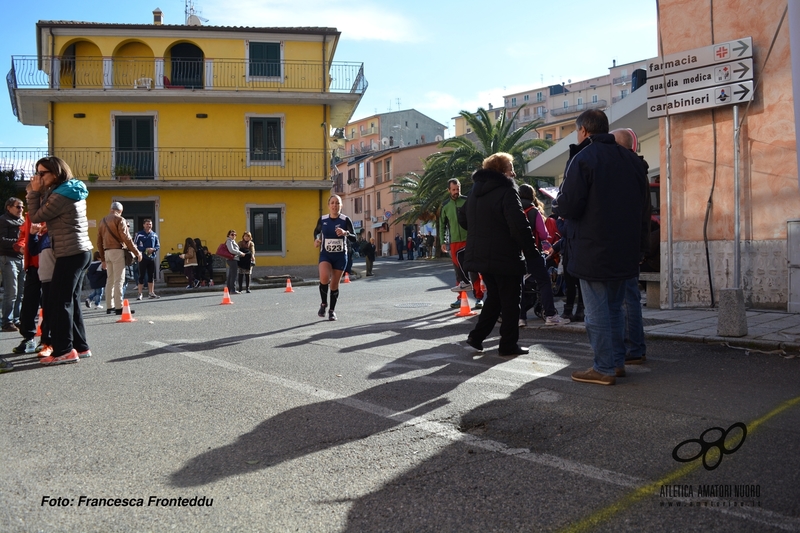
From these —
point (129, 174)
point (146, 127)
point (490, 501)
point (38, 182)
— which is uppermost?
point (146, 127)

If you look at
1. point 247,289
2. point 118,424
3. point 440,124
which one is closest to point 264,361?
point 118,424

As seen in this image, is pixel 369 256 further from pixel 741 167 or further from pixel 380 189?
pixel 380 189

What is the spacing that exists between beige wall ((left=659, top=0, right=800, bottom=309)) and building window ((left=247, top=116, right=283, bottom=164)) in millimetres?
22734

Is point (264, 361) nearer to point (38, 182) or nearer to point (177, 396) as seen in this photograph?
point (177, 396)

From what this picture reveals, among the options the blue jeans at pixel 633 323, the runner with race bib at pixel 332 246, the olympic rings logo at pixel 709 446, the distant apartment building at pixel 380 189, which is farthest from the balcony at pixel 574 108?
the olympic rings logo at pixel 709 446

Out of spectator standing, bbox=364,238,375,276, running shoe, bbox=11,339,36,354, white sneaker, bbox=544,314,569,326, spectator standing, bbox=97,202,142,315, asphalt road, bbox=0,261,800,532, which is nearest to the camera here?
asphalt road, bbox=0,261,800,532

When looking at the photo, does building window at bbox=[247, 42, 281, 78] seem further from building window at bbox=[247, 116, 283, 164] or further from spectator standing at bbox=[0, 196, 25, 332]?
spectator standing at bbox=[0, 196, 25, 332]

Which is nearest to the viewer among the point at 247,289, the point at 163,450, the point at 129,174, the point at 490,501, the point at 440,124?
the point at 490,501

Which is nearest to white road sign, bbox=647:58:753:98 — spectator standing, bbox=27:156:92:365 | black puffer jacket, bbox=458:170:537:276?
black puffer jacket, bbox=458:170:537:276

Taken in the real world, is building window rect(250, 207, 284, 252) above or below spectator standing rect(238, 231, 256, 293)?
above

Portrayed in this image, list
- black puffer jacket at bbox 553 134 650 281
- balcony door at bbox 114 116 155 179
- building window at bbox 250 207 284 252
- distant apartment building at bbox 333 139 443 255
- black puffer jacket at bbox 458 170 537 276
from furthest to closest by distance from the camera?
distant apartment building at bbox 333 139 443 255
building window at bbox 250 207 284 252
balcony door at bbox 114 116 155 179
black puffer jacket at bbox 458 170 537 276
black puffer jacket at bbox 553 134 650 281

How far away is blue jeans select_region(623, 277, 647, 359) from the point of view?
6.02 m

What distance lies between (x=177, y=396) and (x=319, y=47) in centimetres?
2880

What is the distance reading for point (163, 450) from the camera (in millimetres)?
3939
